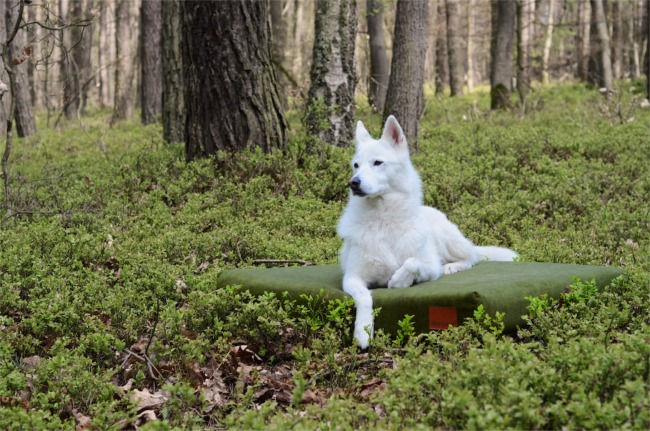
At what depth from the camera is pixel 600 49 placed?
2234 cm

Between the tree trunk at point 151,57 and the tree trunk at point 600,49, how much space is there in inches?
A: 504

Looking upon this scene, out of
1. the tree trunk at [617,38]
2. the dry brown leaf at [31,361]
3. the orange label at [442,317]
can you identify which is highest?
the tree trunk at [617,38]

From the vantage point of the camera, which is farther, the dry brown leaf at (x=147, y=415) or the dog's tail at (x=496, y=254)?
the dog's tail at (x=496, y=254)

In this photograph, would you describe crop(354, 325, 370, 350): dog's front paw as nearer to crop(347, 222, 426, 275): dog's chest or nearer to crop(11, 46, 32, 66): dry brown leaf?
crop(347, 222, 426, 275): dog's chest

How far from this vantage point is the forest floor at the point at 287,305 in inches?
149

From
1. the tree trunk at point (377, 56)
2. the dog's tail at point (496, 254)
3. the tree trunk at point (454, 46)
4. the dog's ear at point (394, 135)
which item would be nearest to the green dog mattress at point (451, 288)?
the dog's tail at point (496, 254)

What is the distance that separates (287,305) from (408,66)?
7944mm

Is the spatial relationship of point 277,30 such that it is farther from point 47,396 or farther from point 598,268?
point 47,396

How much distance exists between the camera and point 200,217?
29.1 ft

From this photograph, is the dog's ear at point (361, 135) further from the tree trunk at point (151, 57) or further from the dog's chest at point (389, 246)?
the tree trunk at point (151, 57)

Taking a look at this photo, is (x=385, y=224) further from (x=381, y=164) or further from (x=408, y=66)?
(x=408, y=66)

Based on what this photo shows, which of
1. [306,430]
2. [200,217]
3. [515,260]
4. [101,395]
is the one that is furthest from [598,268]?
[200,217]

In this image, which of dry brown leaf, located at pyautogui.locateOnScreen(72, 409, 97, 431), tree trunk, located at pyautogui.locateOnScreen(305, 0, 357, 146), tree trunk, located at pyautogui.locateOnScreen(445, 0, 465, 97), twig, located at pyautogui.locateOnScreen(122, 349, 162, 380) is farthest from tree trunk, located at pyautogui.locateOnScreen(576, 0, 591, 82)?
dry brown leaf, located at pyautogui.locateOnScreen(72, 409, 97, 431)

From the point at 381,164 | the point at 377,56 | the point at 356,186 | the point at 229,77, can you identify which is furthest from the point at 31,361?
the point at 377,56
